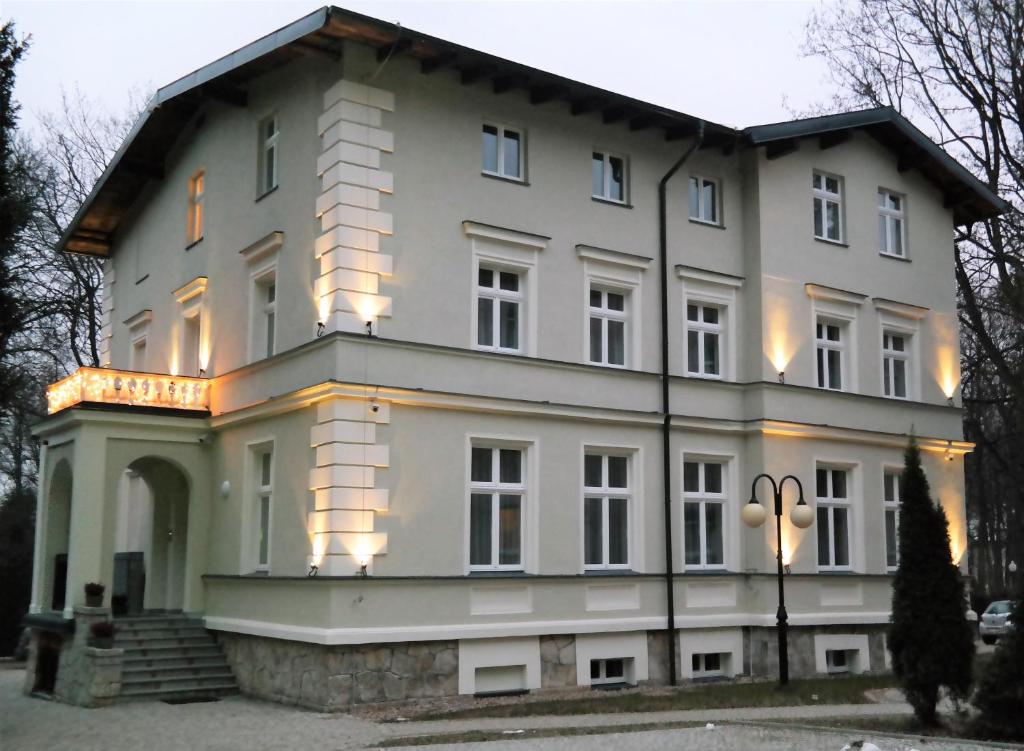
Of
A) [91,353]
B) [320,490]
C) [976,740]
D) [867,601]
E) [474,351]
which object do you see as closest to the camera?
[976,740]

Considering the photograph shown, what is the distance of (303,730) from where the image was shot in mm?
13531

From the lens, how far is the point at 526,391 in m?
17.4

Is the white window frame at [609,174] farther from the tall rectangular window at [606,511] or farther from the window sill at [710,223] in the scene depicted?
the tall rectangular window at [606,511]

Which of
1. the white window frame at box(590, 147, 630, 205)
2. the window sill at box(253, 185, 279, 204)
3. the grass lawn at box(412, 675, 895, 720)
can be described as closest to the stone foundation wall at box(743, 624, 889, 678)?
the grass lawn at box(412, 675, 895, 720)

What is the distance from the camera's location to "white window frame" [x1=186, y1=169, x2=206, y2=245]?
21.0 m

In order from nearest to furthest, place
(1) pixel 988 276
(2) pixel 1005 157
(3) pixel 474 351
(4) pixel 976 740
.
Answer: (4) pixel 976 740, (3) pixel 474 351, (2) pixel 1005 157, (1) pixel 988 276

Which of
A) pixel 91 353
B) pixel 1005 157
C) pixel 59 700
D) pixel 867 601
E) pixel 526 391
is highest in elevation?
pixel 1005 157

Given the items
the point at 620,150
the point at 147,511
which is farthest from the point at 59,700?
the point at 620,150

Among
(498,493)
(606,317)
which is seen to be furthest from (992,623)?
(498,493)

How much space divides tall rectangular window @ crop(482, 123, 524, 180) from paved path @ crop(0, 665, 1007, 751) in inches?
330

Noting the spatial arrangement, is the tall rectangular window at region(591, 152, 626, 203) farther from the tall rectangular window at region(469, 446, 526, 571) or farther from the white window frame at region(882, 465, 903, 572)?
the white window frame at region(882, 465, 903, 572)

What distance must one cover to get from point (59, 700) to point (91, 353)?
19252mm

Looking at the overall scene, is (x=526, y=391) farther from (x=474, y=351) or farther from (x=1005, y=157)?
(x=1005, y=157)

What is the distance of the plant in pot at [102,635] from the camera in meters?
16.2
